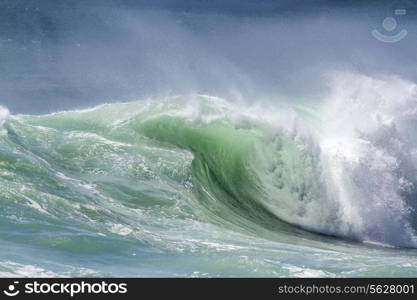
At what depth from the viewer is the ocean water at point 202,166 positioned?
48.3 feet

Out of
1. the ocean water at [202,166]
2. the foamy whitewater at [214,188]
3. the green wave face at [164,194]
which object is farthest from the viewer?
the ocean water at [202,166]

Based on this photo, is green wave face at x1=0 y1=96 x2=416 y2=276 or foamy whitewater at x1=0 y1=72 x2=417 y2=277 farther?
foamy whitewater at x1=0 y1=72 x2=417 y2=277

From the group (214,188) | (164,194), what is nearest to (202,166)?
(214,188)

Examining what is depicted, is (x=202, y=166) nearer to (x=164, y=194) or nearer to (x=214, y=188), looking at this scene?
(x=214, y=188)

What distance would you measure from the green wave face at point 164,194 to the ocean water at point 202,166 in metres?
0.05

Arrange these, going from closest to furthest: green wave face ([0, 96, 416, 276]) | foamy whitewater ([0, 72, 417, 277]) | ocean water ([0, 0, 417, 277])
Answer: green wave face ([0, 96, 416, 276]) < foamy whitewater ([0, 72, 417, 277]) < ocean water ([0, 0, 417, 277])

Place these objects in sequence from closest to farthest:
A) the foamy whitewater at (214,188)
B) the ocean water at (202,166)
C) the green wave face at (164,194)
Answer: the green wave face at (164,194) < the foamy whitewater at (214,188) < the ocean water at (202,166)

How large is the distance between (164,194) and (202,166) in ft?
10.7

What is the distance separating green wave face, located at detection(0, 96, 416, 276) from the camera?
14.3 meters

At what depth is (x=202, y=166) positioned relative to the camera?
22422 mm

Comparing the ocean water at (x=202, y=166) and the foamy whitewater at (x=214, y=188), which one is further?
the ocean water at (x=202, y=166)

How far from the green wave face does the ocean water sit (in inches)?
2.0

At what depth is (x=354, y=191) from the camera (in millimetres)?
22250

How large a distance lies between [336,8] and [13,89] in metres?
32.3
